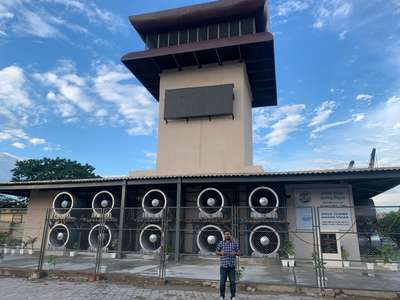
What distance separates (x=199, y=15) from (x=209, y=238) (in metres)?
14.2

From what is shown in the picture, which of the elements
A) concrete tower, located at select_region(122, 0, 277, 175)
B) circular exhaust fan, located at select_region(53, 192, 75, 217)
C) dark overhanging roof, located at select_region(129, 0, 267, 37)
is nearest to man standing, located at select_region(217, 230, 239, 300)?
concrete tower, located at select_region(122, 0, 277, 175)

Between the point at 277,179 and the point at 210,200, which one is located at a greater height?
the point at 277,179

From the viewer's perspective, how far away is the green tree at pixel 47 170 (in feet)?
121

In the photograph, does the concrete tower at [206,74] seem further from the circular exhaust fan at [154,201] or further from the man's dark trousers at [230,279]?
the man's dark trousers at [230,279]

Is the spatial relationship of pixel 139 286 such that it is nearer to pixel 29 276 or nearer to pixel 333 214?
pixel 29 276

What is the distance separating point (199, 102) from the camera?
1942 centimetres

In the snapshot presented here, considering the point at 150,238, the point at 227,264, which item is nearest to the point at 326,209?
the point at 150,238

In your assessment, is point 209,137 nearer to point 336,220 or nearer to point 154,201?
point 154,201

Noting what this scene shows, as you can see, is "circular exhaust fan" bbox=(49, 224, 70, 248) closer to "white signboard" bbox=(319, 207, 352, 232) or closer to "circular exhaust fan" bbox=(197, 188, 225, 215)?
"circular exhaust fan" bbox=(197, 188, 225, 215)

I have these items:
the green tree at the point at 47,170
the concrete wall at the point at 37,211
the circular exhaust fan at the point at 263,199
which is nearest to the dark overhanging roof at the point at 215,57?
the circular exhaust fan at the point at 263,199

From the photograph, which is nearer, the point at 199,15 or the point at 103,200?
the point at 103,200

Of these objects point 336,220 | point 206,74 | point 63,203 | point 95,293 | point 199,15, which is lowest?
point 95,293

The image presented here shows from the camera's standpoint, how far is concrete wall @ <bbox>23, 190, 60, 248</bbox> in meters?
19.4

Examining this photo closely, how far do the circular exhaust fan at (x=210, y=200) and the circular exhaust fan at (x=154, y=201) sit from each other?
1945mm
